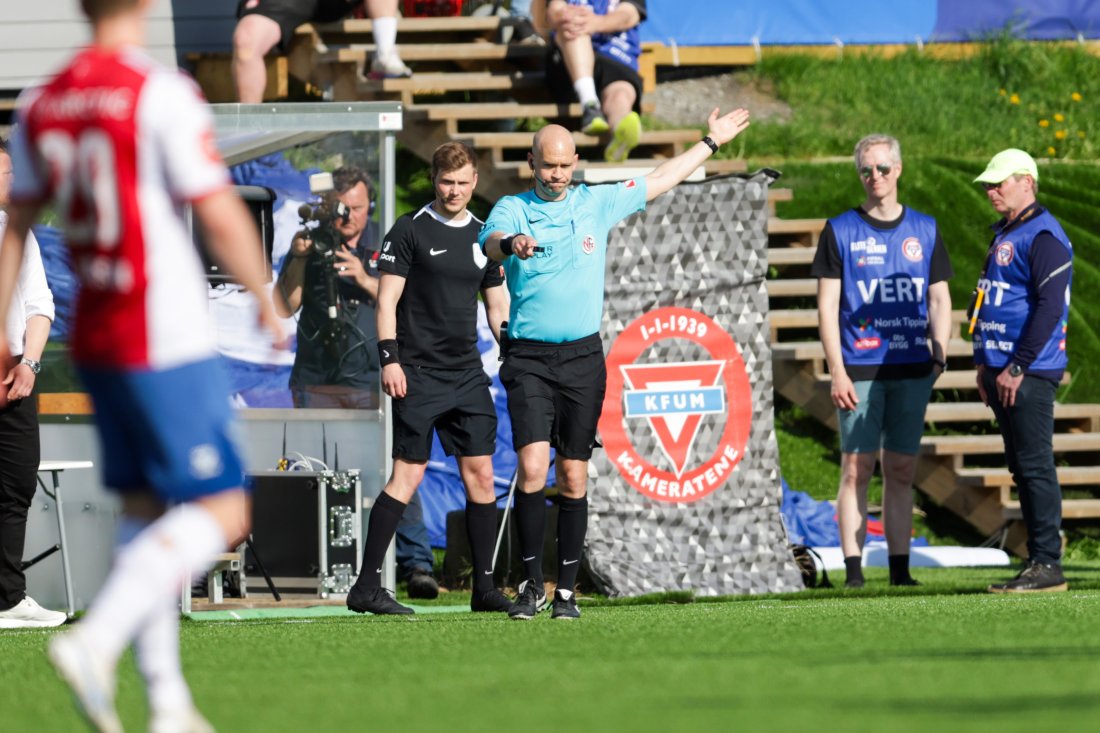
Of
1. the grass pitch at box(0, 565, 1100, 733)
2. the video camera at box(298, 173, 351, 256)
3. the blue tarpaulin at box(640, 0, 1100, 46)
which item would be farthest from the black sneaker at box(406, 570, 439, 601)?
the blue tarpaulin at box(640, 0, 1100, 46)

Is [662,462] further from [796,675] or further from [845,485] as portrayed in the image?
[796,675]

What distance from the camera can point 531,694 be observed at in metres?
4.48

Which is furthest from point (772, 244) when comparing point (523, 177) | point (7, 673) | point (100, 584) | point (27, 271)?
point (7, 673)

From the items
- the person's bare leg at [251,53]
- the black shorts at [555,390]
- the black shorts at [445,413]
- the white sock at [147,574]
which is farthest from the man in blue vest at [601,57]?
the white sock at [147,574]

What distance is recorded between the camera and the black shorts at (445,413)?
8.05m

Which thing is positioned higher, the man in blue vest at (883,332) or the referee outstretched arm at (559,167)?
the referee outstretched arm at (559,167)

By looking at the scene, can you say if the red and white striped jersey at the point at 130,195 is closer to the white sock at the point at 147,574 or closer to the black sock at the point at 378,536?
the white sock at the point at 147,574

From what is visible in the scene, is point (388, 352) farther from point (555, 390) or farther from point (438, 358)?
point (555, 390)

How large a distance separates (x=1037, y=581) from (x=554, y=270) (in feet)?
10.3

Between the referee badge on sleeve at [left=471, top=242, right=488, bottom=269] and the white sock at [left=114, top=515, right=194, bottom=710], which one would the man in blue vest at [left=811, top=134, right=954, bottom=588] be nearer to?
the referee badge on sleeve at [left=471, top=242, right=488, bottom=269]

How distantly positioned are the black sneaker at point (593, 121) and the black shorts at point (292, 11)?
8.25ft

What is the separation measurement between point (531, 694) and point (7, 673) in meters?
1.91

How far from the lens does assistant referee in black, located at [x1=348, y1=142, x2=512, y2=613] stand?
26.3ft

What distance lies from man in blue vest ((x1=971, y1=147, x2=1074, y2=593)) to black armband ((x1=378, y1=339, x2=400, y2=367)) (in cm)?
310
